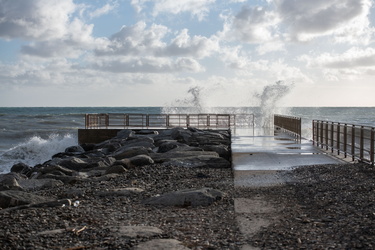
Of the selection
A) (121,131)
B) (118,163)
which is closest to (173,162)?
(118,163)

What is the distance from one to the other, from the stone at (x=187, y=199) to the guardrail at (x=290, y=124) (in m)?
14.4

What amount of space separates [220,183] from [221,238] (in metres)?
4.04

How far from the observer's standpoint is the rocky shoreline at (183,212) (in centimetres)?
538

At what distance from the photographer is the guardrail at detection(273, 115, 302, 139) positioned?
72.3 feet

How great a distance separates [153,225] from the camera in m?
6.20

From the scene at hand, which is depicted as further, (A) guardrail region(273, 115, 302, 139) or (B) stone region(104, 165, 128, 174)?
(A) guardrail region(273, 115, 302, 139)

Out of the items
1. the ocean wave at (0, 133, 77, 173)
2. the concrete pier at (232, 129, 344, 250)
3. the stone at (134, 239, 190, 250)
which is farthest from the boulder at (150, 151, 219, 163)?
the ocean wave at (0, 133, 77, 173)

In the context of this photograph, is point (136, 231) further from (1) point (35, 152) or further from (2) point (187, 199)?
(1) point (35, 152)

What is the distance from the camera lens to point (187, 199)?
760 centimetres

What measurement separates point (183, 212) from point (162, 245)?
189 cm

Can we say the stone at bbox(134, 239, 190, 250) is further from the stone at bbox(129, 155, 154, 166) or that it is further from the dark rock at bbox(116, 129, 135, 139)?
the dark rock at bbox(116, 129, 135, 139)

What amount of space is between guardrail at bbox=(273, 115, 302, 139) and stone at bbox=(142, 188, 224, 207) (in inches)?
566

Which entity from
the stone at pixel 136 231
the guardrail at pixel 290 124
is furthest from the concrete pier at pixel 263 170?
the guardrail at pixel 290 124

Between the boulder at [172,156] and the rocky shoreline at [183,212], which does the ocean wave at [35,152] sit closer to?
the boulder at [172,156]
